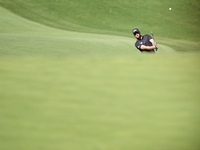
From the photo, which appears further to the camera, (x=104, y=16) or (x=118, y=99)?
A: (x=104, y=16)

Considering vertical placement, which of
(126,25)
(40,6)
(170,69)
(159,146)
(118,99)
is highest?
(40,6)

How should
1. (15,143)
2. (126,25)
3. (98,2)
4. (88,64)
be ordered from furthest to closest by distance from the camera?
(98,2) < (126,25) < (88,64) < (15,143)

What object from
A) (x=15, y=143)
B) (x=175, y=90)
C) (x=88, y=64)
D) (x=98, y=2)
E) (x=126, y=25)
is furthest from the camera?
(x=98, y=2)

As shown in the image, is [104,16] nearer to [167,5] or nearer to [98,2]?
[98,2]

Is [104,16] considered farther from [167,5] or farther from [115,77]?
[115,77]

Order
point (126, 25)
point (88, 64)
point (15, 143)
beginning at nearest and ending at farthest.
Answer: point (15, 143) < point (88, 64) < point (126, 25)

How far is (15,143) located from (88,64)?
32cm

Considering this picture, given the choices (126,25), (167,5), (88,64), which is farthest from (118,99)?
(167,5)

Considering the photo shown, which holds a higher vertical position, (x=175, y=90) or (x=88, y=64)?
(x=88, y=64)

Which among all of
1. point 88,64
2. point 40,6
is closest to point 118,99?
point 88,64

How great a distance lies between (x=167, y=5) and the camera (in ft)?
63.1

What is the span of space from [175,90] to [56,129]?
0.29m

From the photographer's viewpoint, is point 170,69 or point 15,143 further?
point 170,69

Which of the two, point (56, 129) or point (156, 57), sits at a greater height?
point (156, 57)
